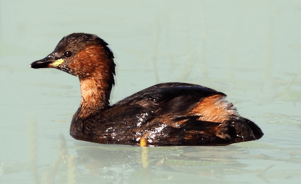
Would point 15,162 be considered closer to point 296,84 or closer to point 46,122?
point 46,122

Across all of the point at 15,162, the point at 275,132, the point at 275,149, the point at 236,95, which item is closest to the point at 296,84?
the point at 236,95

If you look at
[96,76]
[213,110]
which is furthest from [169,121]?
[96,76]

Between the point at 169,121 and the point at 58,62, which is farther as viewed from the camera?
the point at 58,62

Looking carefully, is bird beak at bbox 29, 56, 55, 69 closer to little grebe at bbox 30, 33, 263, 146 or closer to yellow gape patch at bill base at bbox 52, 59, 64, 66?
yellow gape patch at bill base at bbox 52, 59, 64, 66

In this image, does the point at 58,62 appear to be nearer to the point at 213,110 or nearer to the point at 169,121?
the point at 169,121

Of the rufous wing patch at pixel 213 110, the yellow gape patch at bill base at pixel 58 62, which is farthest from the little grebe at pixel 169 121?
the yellow gape patch at bill base at pixel 58 62

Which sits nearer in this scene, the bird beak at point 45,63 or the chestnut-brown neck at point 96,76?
the chestnut-brown neck at point 96,76

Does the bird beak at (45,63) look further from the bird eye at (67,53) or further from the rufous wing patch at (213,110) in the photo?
the rufous wing patch at (213,110)

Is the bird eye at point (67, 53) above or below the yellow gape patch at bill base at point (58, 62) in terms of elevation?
above

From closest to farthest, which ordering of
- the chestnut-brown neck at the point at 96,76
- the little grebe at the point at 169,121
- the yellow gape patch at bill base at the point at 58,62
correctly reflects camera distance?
the little grebe at the point at 169,121 → the chestnut-brown neck at the point at 96,76 → the yellow gape patch at bill base at the point at 58,62
